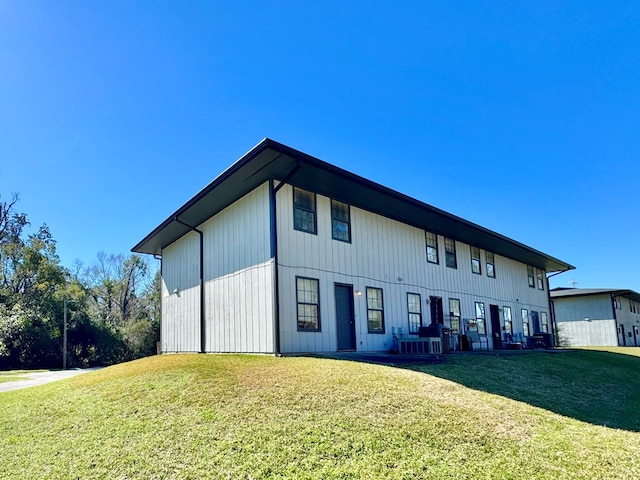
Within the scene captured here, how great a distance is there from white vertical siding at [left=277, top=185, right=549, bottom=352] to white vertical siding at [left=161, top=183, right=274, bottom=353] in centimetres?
47

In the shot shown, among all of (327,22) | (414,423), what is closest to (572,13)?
(327,22)

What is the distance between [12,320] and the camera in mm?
21766

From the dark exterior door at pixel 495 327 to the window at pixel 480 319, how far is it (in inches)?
31.2

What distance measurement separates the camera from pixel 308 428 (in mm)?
4977

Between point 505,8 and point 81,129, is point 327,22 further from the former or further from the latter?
point 81,129

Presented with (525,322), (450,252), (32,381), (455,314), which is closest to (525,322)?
(525,322)

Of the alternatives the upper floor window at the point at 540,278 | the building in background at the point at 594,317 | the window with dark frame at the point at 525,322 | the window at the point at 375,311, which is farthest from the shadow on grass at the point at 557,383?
the building in background at the point at 594,317

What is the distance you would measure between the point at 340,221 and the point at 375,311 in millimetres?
2675

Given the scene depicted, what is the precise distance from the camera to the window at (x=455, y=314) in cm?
1536

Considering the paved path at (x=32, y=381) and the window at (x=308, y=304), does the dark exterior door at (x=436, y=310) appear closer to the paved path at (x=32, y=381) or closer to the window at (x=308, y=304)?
the window at (x=308, y=304)

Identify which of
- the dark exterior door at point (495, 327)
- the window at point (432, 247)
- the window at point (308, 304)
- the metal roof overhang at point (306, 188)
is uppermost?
the metal roof overhang at point (306, 188)

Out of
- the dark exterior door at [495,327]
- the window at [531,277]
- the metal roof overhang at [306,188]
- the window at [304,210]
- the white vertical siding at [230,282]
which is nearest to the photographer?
the metal roof overhang at [306,188]

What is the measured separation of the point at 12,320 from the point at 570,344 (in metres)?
34.9

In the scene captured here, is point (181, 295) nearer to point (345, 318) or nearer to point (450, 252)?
point (345, 318)
